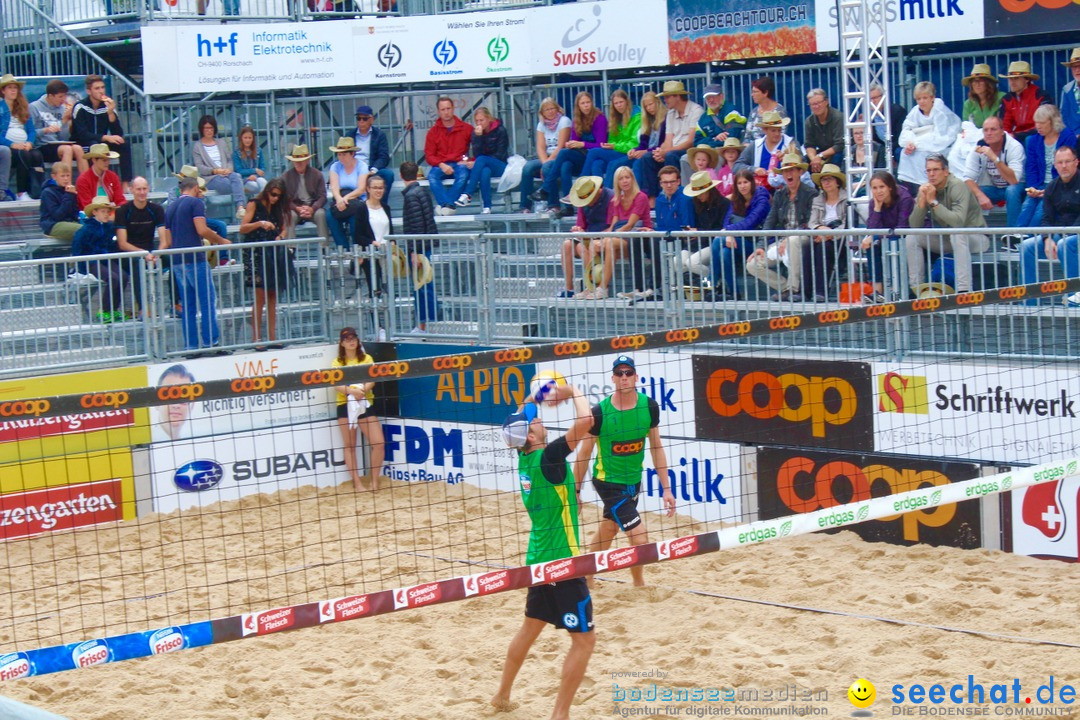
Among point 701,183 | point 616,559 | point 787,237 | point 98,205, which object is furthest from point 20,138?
point 616,559

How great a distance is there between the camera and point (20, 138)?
1434 centimetres

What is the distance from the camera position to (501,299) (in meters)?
12.4

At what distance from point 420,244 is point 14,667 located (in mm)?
8508

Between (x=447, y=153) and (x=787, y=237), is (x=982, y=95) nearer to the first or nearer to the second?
(x=787, y=237)

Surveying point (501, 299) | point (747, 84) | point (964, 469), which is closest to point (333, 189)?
point (501, 299)

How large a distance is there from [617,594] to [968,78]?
5.97 m

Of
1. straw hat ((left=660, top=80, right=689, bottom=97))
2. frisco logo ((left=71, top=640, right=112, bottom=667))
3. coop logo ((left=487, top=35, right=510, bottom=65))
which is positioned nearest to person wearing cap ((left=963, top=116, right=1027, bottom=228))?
straw hat ((left=660, top=80, right=689, bottom=97))

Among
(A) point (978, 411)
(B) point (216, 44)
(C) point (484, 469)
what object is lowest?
(C) point (484, 469)

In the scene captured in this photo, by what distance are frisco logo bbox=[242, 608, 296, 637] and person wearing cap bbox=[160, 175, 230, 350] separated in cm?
727

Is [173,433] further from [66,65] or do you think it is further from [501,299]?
[66,65]

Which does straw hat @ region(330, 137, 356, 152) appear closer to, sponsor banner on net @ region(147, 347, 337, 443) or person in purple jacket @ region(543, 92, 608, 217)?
person in purple jacket @ region(543, 92, 608, 217)

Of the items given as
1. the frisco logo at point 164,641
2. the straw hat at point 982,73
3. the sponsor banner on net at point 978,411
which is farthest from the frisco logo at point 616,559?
the straw hat at point 982,73

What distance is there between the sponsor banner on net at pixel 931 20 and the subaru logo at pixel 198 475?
23.1 feet

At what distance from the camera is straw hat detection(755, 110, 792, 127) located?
12203 mm
